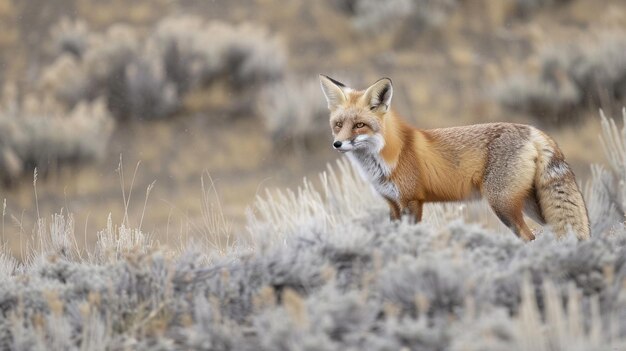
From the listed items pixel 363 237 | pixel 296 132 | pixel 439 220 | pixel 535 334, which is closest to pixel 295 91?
pixel 296 132

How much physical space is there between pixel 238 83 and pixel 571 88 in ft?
20.0

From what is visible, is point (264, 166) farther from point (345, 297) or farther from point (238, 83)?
point (345, 297)

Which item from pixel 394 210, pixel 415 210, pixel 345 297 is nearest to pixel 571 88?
pixel 394 210

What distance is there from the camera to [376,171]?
18.7 ft

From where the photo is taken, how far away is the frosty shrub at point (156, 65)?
1484 centimetres

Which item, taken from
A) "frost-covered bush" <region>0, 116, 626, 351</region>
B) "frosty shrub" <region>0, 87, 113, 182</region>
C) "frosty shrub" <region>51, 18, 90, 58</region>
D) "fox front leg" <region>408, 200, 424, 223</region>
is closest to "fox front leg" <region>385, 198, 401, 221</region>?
"fox front leg" <region>408, 200, 424, 223</region>

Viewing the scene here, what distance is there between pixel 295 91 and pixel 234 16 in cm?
346

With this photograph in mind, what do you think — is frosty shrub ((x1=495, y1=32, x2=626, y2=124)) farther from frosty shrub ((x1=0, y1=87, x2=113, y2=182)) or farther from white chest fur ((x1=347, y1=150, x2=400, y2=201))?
white chest fur ((x1=347, y1=150, x2=400, y2=201))

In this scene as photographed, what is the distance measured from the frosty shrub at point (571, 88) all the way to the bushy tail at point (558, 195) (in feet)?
29.6

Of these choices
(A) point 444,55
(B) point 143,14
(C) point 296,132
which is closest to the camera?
(C) point 296,132

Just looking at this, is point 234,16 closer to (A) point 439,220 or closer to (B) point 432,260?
(A) point 439,220

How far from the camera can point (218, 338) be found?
379 cm

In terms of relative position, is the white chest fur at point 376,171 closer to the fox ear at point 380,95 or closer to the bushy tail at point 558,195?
the fox ear at point 380,95

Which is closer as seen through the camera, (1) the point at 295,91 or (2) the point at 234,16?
(1) the point at 295,91
